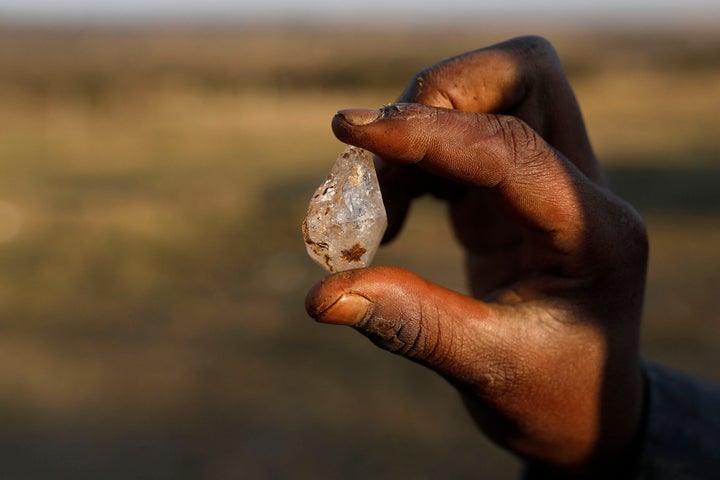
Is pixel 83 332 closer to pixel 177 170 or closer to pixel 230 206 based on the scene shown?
pixel 230 206

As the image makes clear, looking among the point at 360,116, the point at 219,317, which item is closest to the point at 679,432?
the point at 360,116

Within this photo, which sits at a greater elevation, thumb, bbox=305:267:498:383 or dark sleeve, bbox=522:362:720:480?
thumb, bbox=305:267:498:383

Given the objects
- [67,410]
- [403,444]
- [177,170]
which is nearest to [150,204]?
[177,170]

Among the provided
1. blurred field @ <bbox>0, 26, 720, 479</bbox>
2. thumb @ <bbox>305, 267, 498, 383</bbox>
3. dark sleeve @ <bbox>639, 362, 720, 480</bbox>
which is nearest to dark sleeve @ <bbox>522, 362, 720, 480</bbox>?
dark sleeve @ <bbox>639, 362, 720, 480</bbox>

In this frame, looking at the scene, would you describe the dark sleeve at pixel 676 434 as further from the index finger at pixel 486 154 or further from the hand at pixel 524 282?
the index finger at pixel 486 154

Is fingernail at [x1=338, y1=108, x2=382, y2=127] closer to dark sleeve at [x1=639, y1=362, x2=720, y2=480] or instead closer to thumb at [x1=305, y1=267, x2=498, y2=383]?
thumb at [x1=305, y1=267, x2=498, y2=383]

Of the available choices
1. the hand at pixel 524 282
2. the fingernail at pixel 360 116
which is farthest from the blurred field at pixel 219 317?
the fingernail at pixel 360 116

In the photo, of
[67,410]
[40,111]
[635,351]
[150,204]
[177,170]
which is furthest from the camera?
[40,111]

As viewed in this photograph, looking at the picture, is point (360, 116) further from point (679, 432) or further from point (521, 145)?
point (679, 432)
